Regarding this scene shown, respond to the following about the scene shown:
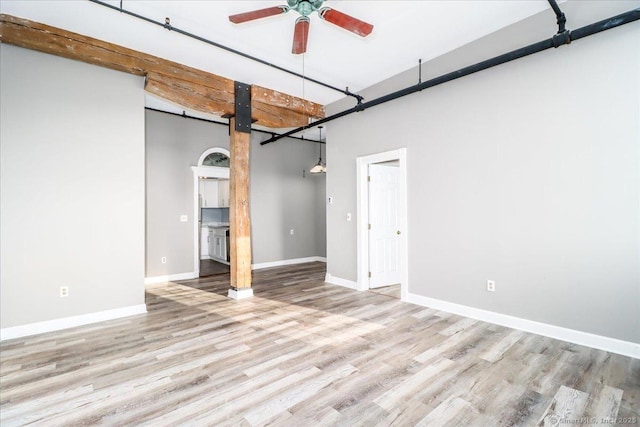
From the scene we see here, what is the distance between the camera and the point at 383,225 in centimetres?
527

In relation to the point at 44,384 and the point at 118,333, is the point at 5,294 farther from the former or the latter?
the point at 44,384

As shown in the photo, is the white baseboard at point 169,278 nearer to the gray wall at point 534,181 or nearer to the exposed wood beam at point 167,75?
the exposed wood beam at point 167,75

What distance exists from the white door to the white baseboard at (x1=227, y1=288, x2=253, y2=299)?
2.00m

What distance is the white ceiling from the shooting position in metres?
2.97

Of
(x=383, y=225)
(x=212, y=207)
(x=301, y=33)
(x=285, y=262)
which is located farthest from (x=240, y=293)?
(x=212, y=207)

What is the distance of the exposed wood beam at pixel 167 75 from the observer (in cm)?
322

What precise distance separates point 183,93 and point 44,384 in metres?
3.57

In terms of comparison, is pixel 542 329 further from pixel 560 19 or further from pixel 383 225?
pixel 560 19

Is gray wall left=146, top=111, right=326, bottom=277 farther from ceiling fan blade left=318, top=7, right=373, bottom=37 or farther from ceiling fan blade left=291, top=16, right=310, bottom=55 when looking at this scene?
ceiling fan blade left=318, top=7, right=373, bottom=37

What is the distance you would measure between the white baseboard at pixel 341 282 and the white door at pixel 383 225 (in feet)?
0.90

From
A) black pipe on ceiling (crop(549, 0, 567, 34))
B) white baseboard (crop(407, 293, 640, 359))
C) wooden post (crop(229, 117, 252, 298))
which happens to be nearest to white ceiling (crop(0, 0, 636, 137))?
black pipe on ceiling (crop(549, 0, 567, 34))

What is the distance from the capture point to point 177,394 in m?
2.21

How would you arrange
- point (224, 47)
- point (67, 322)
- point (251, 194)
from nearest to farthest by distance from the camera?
point (67, 322) → point (224, 47) → point (251, 194)

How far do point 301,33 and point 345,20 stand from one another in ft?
1.30
